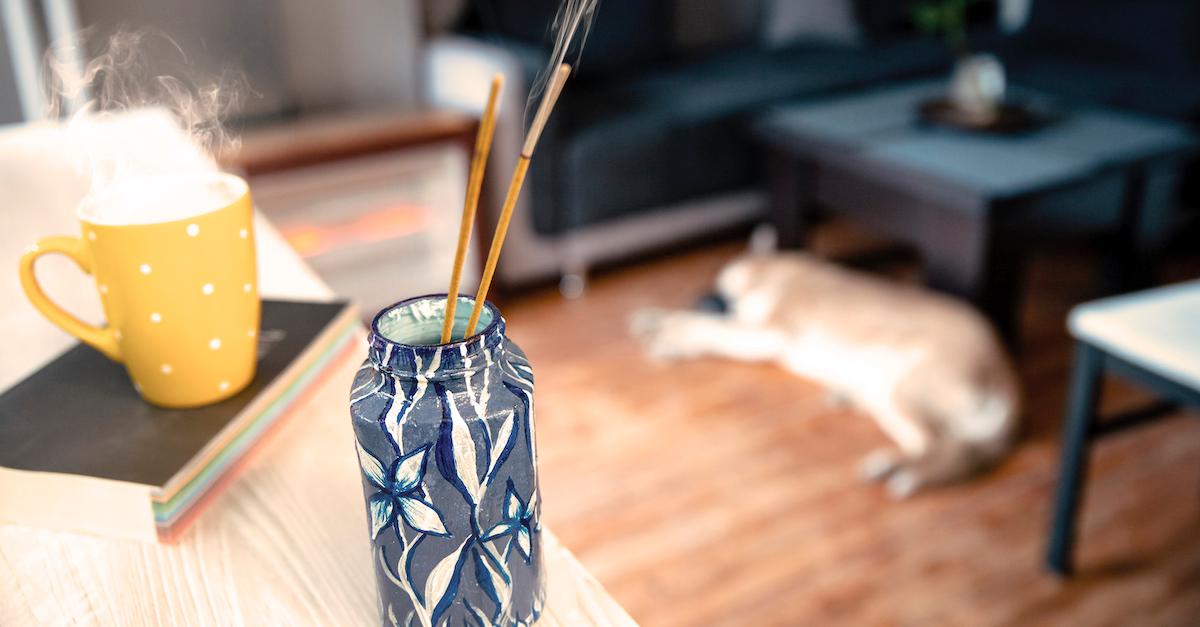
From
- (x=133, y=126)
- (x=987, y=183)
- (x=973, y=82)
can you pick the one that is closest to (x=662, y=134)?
(x=973, y=82)

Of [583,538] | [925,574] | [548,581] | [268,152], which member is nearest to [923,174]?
[925,574]

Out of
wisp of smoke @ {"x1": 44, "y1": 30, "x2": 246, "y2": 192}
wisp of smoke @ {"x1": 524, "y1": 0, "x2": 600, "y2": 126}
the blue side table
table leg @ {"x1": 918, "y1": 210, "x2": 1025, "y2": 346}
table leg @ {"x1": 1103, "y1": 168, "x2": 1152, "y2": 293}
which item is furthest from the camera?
table leg @ {"x1": 1103, "y1": 168, "x2": 1152, "y2": 293}

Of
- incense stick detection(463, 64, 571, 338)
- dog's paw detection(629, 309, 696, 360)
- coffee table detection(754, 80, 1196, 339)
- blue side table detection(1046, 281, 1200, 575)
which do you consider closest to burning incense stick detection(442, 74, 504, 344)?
incense stick detection(463, 64, 571, 338)

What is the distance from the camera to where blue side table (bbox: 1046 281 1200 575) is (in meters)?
1.24

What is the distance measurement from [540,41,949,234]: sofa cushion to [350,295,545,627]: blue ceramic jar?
6.64ft

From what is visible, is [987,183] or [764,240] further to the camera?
[764,240]

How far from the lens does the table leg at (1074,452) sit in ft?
4.56

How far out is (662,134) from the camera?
2.53 meters

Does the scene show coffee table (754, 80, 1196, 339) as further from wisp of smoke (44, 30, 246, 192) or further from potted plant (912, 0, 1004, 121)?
wisp of smoke (44, 30, 246, 192)

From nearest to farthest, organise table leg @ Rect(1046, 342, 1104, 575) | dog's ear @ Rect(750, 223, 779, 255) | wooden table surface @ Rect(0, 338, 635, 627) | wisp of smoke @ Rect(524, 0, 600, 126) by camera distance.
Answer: wisp of smoke @ Rect(524, 0, 600, 126), wooden table surface @ Rect(0, 338, 635, 627), table leg @ Rect(1046, 342, 1104, 575), dog's ear @ Rect(750, 223, 779, 255)

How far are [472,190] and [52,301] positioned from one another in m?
0.33

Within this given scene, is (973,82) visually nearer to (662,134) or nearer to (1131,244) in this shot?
(1131,244)

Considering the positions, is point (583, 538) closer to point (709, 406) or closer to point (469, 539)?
point (709, 406)

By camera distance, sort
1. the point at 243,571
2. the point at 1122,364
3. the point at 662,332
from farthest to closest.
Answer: the point at 662,332
the point at 1122,364
the point at 243,571
